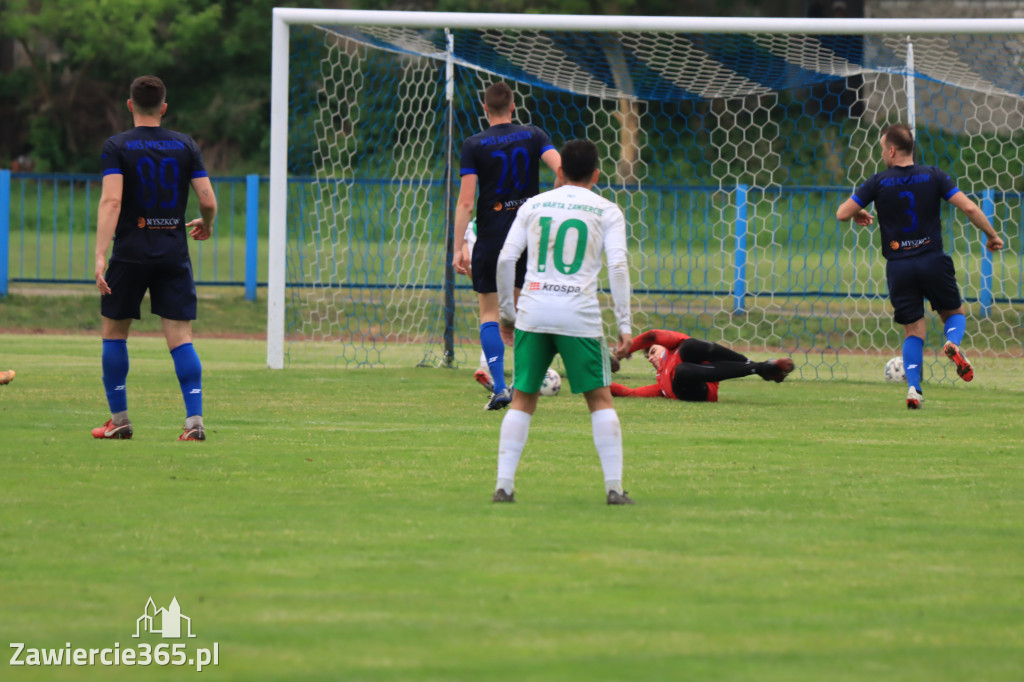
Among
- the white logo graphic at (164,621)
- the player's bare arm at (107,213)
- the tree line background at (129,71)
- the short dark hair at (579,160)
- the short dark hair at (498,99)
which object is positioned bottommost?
the white logo graphic at (164,621)

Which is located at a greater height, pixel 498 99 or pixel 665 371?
pixel 498 99

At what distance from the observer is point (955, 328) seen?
389 inches

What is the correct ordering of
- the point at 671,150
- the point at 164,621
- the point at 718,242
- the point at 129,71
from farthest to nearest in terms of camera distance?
the point at 129,71
the point at 718,242
the point at 671,150
the point at 164,621

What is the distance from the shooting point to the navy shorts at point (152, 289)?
727 cm

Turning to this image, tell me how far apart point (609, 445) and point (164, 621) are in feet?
7.67

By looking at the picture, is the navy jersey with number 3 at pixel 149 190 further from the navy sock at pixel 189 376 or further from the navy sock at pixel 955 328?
the navy sock at pixel 955 328

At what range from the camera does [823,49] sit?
1314cm

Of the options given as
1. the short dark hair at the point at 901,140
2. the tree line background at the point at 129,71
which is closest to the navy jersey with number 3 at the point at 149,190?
the short dark hair at the point at 901,140

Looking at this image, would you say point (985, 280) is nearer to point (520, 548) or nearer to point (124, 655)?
point (520, 548)

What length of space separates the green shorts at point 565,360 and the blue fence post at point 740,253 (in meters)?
11.0

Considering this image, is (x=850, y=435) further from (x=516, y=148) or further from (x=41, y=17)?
(x=41, y=17)

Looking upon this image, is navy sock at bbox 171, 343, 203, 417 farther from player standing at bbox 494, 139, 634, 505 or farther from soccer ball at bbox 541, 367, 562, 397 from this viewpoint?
soccer ball at bbox 541, 367, 562, 397

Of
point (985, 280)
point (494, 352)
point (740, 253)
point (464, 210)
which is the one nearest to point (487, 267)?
point (464, 210)

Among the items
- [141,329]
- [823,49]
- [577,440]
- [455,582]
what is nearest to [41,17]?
[141,329]
